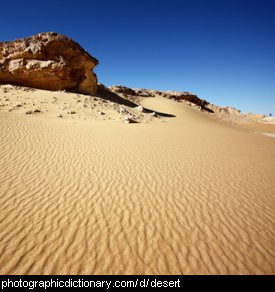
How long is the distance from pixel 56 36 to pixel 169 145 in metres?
23.0

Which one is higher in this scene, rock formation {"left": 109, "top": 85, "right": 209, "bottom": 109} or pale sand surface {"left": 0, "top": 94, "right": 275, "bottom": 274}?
rock formation {"left": 109, "top": 85, "right": 209, "bottom": 109}

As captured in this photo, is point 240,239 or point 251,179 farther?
point 251,179

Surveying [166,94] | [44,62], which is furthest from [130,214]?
[166,94]

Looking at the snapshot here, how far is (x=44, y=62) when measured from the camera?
2241 cm

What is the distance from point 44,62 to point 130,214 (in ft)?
80.5

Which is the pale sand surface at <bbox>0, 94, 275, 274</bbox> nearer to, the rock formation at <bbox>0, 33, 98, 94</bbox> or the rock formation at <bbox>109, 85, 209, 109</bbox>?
the rock formation at <bbox>0, 33, 98, 94</bbox>

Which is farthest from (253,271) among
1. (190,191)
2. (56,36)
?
(56,36)

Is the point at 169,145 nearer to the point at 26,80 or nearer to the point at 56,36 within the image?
the point at 26,80

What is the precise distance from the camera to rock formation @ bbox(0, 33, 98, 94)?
22.3m

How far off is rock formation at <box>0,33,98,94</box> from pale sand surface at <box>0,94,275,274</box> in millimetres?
17585

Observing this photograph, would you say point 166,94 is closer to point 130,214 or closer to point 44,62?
point 44,62

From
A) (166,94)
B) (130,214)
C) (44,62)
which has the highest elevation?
(166,94)

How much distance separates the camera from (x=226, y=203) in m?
5.13

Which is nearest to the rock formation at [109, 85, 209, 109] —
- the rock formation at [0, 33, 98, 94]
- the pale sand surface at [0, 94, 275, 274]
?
the rock formation at [0, 33, 98, 94]
